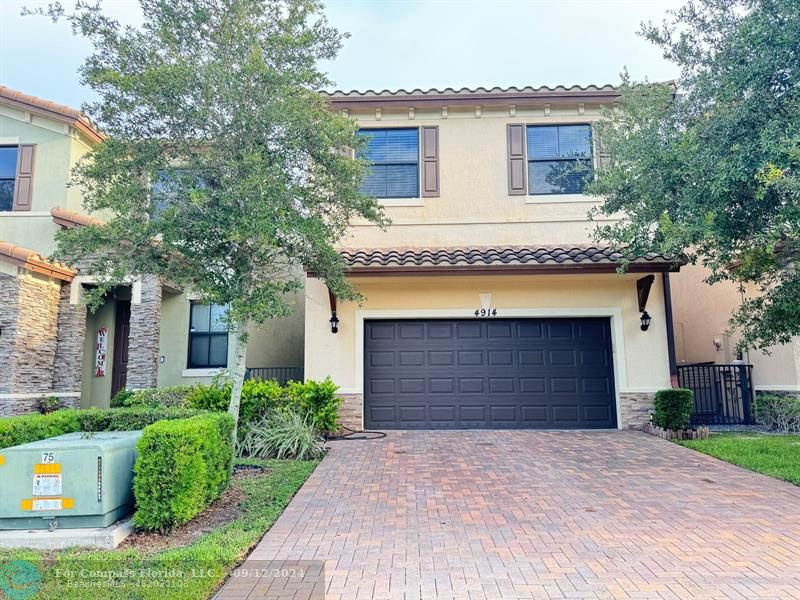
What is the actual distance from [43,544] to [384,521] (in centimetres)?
327

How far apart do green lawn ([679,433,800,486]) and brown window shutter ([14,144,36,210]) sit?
15.9m

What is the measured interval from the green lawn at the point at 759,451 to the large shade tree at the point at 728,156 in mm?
1853

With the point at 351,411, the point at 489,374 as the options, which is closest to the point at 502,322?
the point at 489,374

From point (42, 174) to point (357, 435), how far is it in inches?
412

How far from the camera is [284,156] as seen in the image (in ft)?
23.4

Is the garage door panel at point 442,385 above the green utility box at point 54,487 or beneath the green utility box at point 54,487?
above

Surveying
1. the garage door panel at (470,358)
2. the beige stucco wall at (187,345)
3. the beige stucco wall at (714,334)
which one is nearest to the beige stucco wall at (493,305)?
the garage door panel at (470,358)

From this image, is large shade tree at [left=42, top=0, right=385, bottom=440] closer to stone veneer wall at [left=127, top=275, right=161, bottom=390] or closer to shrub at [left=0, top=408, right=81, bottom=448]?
shrub at [left=0, top=408, right=81, bottom=448]

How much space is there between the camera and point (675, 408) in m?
10.3

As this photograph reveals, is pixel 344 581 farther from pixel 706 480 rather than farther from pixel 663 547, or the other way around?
pixel 706 480

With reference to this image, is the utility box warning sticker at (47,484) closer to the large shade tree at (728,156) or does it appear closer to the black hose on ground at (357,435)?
the black hose on ground at (357,435)

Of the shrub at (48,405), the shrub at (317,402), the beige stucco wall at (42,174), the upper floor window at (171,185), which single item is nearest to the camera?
the upper floor window at (171,185)

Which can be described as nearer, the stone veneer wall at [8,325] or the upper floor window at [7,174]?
the stone veneer wall at [8,325]

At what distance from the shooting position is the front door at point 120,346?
13805 millimetres
